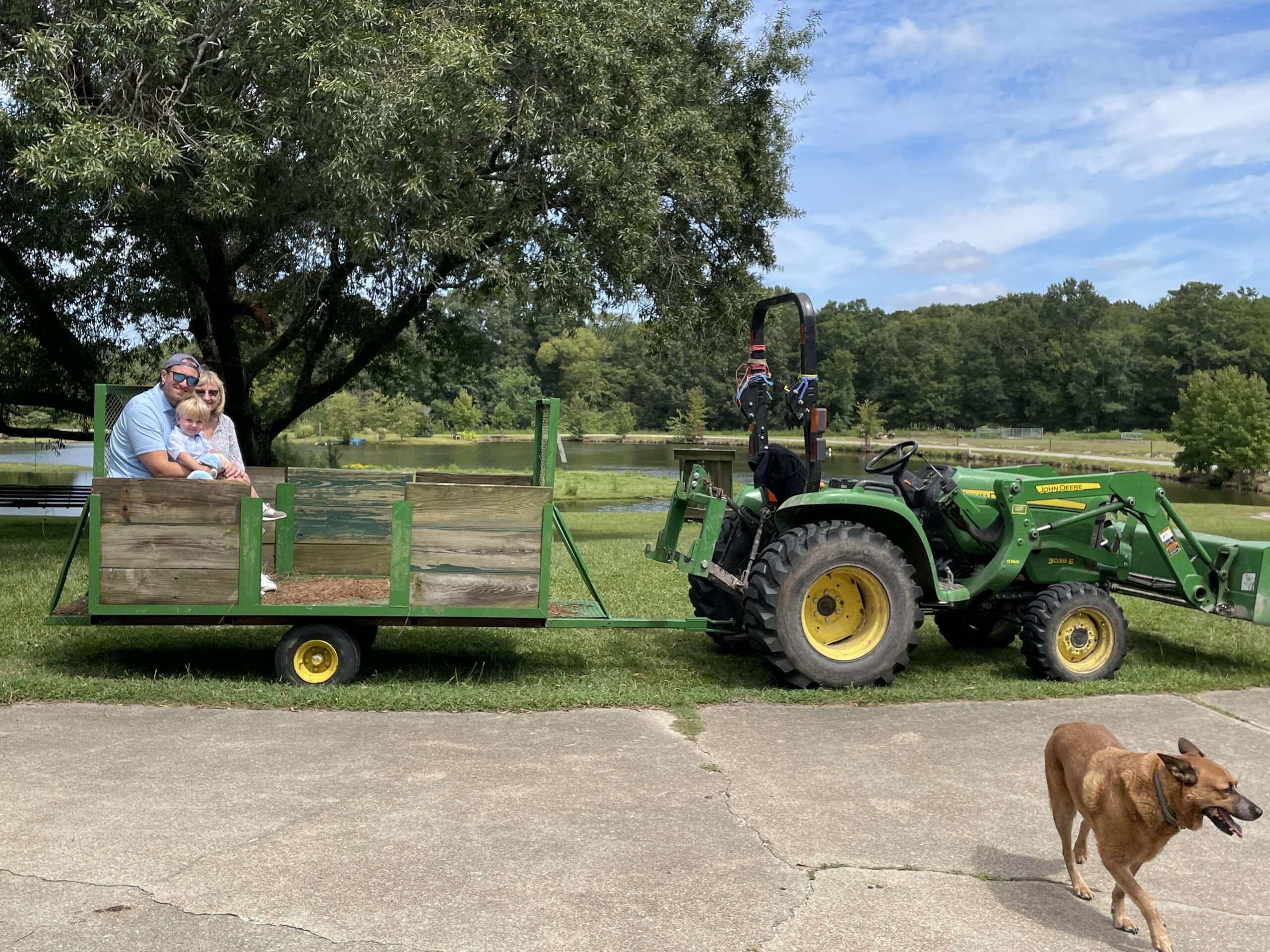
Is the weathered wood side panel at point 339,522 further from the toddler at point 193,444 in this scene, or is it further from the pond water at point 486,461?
the pond water at point 486,461

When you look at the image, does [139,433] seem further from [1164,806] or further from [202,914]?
[1164,806]

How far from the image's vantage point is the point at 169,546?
609 cm

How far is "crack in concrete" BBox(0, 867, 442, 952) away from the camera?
329 cm

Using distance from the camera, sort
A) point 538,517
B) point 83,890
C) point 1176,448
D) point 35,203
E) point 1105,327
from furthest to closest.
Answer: point 1105,327 → point 1176,448 → point 35,203 → point 538,517 → point 83,890

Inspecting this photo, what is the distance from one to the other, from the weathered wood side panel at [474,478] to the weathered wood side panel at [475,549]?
1702mm

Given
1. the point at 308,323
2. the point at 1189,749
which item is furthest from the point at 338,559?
the point at 308,323

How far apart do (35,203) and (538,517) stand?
32.2ft

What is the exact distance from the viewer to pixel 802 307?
673 centimetres

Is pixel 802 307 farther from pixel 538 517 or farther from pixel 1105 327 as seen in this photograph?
pixel 1105 327

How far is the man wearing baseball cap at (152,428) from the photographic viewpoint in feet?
21.0

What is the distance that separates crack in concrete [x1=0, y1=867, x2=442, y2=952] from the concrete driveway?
1cm

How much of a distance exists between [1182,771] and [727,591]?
418cm

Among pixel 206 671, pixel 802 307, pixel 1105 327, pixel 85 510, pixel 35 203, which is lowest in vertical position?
pixel 206 671

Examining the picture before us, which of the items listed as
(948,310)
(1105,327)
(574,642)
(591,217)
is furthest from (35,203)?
(948,310)
